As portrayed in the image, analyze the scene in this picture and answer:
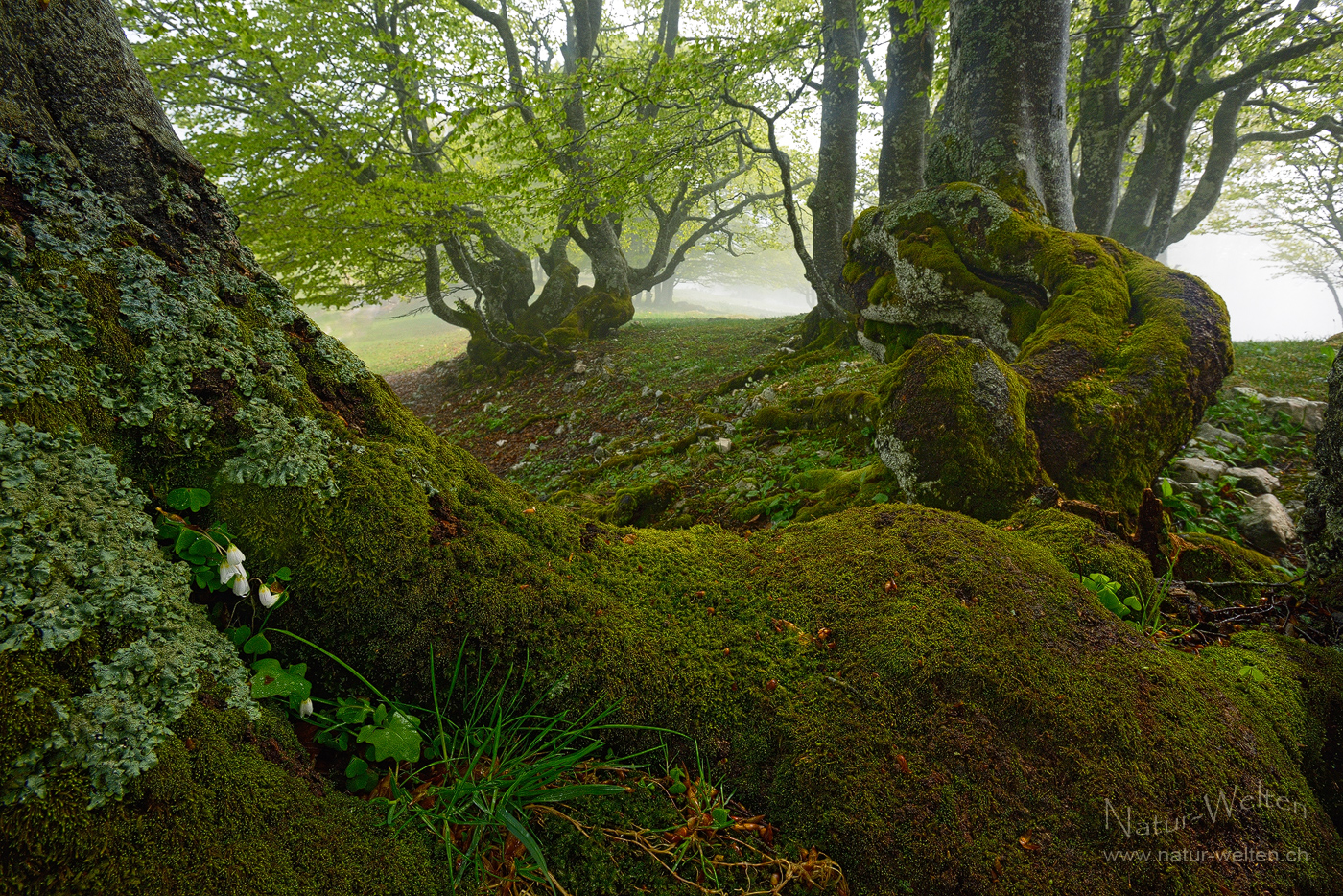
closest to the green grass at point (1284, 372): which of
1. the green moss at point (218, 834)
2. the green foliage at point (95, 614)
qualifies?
the green moss at point (218, 834)

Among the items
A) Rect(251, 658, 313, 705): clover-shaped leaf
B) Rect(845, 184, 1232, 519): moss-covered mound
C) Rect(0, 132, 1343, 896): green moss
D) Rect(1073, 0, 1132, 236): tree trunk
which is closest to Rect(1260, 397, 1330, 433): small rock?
Rect(845, 184, 1232, 519): moss-covered mound

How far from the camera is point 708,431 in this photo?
6.76 meters

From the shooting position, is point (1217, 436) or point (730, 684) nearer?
point (730, 684)

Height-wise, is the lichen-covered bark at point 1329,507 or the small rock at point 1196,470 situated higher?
the lichen-covered bark at point 1329,507

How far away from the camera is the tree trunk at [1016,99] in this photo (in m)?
5.41

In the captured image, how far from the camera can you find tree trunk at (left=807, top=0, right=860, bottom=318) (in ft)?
29.1

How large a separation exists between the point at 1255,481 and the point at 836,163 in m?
7.50

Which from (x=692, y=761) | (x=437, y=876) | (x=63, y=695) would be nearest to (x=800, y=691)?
(x=692, y=761)

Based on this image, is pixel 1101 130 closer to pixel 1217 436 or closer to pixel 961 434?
pixel 1217 436

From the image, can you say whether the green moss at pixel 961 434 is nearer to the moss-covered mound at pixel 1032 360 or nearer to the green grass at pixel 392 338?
the moss-covered mound at pixel 1032 360

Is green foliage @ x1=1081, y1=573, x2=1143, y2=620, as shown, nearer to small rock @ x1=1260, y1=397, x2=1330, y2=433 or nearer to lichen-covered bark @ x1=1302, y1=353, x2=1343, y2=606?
lichen-covered bark @ x1=1302, y1=353, x2=1343, y2=606

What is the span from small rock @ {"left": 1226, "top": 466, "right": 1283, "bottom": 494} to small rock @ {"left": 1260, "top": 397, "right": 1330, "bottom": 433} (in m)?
1.79

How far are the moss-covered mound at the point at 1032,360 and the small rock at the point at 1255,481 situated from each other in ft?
4.10

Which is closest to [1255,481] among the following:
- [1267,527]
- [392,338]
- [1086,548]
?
[1267,527]
